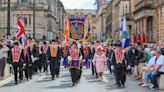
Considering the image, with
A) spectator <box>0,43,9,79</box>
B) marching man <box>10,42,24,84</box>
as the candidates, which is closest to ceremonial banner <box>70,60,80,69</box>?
marching man <box>10,42,24,84</box>

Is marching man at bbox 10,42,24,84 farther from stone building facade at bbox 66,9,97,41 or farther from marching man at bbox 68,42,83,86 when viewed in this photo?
stone building facade at bbox 66,9,97,41

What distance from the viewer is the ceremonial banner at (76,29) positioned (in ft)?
46.9

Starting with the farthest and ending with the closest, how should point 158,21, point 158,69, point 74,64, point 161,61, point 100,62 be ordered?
1. point 158,21
2. point 100,62
3. point 74,64
4. point 158,69
5. point 161,61

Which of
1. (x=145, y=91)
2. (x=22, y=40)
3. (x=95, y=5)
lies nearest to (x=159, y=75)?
(x=145, y=91)

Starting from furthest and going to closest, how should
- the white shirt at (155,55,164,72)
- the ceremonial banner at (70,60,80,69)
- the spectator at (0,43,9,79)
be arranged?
the spectator at (0,43,9,79), the ceremonial banner at (70,60,80,69), the white shirt at (155,55,164,72)

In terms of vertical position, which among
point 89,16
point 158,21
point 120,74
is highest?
point 89,16

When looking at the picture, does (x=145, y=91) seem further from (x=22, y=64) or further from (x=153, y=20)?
(x=153, y=20)

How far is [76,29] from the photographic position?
47.3 feet

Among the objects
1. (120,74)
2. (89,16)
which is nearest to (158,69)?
(120,74)

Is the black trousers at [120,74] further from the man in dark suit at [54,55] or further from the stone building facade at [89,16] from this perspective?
the stone building facade at [89,16]

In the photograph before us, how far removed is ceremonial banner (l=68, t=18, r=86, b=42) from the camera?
14.3 meters

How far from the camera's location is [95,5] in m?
195

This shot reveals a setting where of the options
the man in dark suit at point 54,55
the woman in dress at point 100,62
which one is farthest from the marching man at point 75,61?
the man in dark suit at point 54,55

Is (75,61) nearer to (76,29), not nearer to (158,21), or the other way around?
(76,29)
